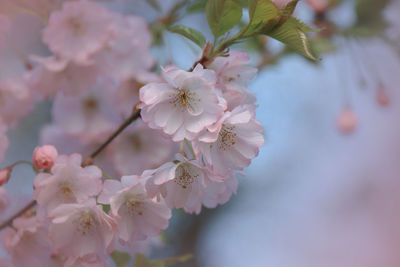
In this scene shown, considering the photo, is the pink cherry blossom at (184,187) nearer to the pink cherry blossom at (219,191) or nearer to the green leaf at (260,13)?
the pink cherry blossom at (219,191)

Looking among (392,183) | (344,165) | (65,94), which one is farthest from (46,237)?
(392,183)

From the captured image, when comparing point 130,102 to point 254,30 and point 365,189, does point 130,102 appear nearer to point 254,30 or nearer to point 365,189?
point 254,30

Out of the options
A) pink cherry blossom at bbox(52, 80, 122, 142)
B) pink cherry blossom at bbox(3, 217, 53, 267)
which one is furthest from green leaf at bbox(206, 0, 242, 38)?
pink cherry blossom at bbox(52, 80, 122, 142)

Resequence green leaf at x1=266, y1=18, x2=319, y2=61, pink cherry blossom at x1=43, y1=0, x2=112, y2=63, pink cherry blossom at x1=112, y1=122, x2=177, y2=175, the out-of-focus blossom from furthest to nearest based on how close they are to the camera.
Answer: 1. the out-of-focus blossom
2. pink cherry blossom at x1=112, y1=122, x2=177, y2=175
3. pink cherry blossom at x1=43, y1=0, x2=112, y2=63
4. green leaf at x1=266, y1=18, x2=319, y2=61

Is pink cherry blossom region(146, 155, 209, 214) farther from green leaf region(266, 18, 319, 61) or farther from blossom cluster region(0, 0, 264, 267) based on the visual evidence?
green leaf region(266, 18, 319, 61)

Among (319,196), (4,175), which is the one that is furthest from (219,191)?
(319,196)
